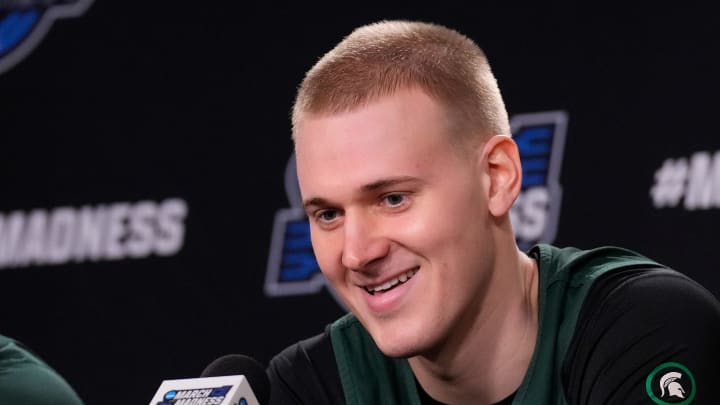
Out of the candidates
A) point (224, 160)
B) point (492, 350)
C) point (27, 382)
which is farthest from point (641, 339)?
point (224, 160)

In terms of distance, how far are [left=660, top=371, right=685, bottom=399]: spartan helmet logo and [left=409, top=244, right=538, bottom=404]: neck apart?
0.30 metres

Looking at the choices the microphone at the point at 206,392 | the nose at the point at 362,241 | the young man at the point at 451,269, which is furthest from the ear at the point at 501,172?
the microphone at the point at 206,392

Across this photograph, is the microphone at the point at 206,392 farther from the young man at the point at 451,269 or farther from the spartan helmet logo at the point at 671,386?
the spartan helmet logo at the point at 671,386

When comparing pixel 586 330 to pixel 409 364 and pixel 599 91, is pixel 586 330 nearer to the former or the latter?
pixel 409 364

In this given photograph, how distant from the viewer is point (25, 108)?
3.73 m

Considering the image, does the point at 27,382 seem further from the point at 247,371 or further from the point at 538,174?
the point at 538,174

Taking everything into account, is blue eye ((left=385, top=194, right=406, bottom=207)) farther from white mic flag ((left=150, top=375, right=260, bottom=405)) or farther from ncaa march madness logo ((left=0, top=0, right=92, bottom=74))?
ncaa march madness logo ((left=0, top=0, right=92, bottom=74))

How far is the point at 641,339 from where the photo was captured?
5.66 feet

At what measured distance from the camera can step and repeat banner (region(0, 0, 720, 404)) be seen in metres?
2.93

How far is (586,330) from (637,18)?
1372 millimetres

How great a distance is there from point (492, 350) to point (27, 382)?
2.84 ft

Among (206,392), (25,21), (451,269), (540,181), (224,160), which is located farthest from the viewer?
(25,21)

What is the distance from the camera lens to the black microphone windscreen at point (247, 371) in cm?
169

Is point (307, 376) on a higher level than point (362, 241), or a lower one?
lower
